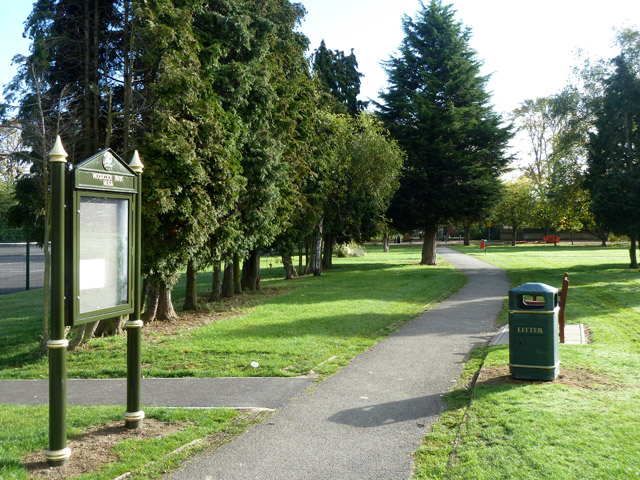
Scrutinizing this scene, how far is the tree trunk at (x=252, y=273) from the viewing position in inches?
904

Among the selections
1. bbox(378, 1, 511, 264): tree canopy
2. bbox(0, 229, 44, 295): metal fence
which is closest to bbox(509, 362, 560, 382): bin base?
bbox(0, 229, 44, 295): metal fence

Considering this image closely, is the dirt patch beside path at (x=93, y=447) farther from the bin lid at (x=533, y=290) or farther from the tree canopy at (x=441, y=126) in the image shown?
the tree canopy at (x=441, y=126)

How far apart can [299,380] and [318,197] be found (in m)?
17.0

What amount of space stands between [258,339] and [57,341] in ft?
20.9

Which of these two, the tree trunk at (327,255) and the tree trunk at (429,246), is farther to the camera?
the tree trunk at (327,255)

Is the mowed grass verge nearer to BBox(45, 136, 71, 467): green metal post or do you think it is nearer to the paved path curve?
the paved path curve

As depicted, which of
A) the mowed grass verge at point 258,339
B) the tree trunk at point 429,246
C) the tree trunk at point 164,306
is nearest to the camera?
the mowed grass verge at point 258,339

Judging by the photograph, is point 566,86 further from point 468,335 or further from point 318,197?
point 468,335

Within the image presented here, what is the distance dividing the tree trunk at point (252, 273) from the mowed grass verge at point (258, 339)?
2879 mm

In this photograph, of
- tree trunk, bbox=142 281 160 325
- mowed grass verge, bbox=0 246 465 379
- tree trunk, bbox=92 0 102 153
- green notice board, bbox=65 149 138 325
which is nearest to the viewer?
green notice board, bbox=65 149 138 325

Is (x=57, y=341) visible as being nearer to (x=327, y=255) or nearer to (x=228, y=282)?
(x=228, y=282)

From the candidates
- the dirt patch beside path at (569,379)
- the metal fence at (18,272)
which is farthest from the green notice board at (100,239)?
the metal fence at (18,272)

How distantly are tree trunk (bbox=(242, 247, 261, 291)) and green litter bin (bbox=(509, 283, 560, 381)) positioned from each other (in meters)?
16.2

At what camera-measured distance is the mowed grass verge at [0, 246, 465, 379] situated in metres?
9.15
